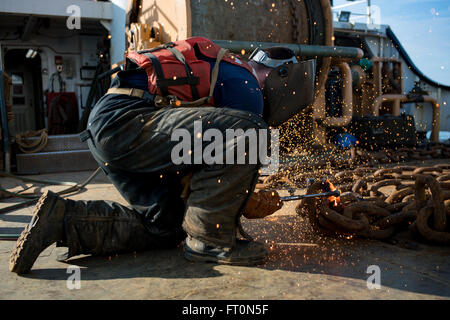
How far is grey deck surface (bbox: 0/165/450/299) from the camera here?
1.55 meters

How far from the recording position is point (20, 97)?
548 inches

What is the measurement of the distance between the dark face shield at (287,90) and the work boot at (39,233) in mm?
1172

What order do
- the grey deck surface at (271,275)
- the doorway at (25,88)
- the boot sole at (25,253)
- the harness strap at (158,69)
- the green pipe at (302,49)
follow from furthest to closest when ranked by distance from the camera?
the doorway at (25,88)
the green pipe at (302,49)
the harness strap at (158,69)
the boot sole at (25,253)
the grey deck surface at (271,275)

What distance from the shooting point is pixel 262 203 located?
7.13 feet

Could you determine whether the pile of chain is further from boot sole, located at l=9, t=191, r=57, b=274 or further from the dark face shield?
boot sole, located at l=9, t=191, r=57, b=274

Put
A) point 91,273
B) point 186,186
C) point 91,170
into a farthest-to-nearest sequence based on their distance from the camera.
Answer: point 91,170 → point 186,186 → point 91,273

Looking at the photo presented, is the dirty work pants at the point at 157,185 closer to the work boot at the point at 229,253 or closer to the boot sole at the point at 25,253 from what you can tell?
the work boot at the point at 229,253

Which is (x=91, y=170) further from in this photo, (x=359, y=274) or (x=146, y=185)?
(x=359, y=274)

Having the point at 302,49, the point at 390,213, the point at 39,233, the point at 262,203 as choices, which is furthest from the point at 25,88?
the point at 390,213

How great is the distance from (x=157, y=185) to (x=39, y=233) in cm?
59

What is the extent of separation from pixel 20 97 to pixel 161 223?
1356 centimetres

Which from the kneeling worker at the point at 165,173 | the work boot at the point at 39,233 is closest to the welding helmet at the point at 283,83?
the kneeling worker at the point at 165,173

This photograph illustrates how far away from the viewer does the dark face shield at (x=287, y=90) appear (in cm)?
227
